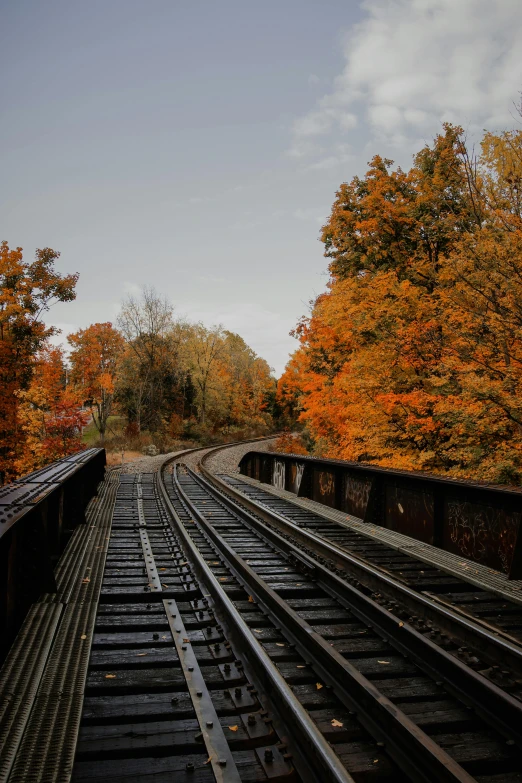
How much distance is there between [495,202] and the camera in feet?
44.2

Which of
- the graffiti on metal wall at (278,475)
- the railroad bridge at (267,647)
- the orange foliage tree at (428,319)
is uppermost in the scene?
the orange foliage tree at (428,319)

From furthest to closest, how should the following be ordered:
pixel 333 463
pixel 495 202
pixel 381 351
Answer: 1. pixel 381 351
2. pixel 495 202
3. pixel 333 463

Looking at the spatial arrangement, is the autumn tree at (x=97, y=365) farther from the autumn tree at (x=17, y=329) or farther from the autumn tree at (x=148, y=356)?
the autumn tree at (x=17, y=329)

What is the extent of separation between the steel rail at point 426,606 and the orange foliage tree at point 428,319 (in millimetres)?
5788

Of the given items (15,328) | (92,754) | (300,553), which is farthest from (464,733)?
(15,328)

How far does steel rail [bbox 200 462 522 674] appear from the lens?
4.16m

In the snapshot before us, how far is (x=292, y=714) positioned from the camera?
3197 mm

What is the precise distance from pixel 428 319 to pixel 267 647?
12.9 m

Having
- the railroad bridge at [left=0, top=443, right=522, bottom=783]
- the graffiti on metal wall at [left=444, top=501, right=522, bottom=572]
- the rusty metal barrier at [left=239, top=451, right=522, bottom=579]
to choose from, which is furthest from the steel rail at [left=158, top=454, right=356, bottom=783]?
the graffiti on metal wall at [left=444, top=501, right=522, bottom=572]

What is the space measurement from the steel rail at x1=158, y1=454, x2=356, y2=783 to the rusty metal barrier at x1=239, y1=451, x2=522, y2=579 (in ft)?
10.9

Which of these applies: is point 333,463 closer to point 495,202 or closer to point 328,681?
point 328,681

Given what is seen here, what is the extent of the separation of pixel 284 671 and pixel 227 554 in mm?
3265

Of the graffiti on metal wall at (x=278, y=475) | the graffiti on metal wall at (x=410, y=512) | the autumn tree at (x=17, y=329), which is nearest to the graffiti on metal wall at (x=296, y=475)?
the graffiti on metal wall at (x=278, y=475)

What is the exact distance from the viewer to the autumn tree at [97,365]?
148 feet
